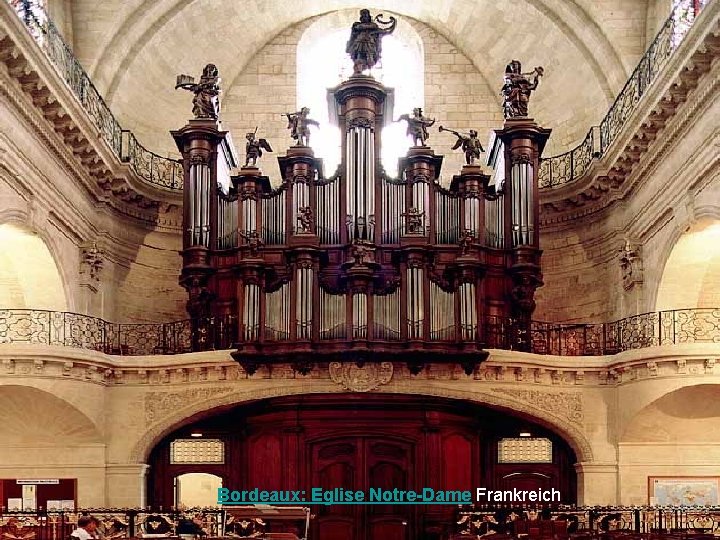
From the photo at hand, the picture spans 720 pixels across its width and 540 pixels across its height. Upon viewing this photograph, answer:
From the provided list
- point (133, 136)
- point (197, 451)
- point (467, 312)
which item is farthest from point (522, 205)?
point (133, 136)

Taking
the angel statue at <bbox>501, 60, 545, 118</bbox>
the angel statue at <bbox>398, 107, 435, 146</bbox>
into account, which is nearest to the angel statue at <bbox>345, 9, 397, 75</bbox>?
the angel statue at <bbox>398, 107, 435, 146</bbox>

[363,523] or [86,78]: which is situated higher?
[86,78]

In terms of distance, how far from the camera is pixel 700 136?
1812 cm

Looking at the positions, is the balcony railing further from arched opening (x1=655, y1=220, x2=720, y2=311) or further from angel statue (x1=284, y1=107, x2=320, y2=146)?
angel statue (x1=284, y1=107, x2=320, y2=146)

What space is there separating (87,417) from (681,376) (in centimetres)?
953

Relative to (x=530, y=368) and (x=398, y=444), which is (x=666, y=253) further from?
(x=398, y=444)

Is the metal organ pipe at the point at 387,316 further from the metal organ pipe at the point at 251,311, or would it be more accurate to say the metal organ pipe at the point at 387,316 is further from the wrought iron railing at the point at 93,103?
the wrought iron railing at the point at 93,103

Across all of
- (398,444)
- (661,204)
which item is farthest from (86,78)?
(661,204)

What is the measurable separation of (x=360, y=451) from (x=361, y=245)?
138 inches

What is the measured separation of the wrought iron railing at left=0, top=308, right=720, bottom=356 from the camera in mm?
20406

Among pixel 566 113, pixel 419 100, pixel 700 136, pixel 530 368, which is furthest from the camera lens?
pixel 419 100

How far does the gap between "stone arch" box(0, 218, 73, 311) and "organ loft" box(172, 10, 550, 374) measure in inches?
84.7

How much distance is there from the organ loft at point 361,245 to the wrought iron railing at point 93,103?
142cm

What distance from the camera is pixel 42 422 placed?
816 inches
